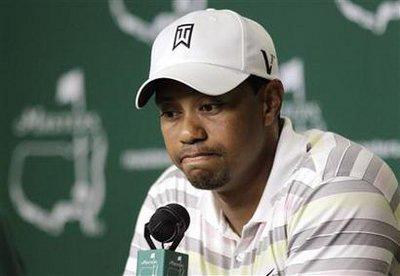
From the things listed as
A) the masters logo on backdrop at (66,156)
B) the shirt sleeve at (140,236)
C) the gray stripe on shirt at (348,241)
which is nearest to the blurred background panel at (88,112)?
the masters logo on backdrop at (66,156)

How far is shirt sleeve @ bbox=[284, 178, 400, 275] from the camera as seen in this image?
1584 mm

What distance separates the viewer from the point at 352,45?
2.58 metres

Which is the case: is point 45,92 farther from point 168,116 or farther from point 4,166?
point 168,116

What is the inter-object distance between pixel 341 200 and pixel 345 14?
1078 mm

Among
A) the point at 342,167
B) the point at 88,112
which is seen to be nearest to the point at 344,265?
the point at 342,167

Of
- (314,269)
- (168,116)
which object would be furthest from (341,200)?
(168,116)

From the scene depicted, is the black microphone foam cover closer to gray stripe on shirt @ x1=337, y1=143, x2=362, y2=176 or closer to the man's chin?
the man's chin

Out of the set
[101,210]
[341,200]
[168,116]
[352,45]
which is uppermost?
[352,45]

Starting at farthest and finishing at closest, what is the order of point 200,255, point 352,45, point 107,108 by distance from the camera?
1. point 107,108
2. point 352,45
3. point 200,255

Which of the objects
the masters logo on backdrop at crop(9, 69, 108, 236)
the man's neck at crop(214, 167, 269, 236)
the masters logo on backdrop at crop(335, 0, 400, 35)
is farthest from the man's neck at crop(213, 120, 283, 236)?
the masters logo on backdrop at crop(9, 69, 108, 236)

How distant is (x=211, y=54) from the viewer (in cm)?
177

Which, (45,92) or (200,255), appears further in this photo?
(45,92)

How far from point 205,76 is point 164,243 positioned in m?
0.35

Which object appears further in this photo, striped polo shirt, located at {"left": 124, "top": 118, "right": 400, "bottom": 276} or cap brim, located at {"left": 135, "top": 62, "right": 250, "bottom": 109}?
cap brim, located at {"left": 135, "top": 62, "right": 250, "bottom": 109}
